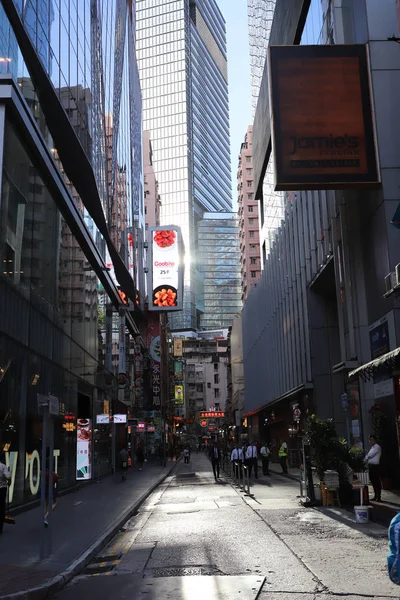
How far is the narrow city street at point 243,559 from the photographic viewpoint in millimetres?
7590

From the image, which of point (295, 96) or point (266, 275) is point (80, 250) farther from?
point (266, 275)

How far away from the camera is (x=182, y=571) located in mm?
8852

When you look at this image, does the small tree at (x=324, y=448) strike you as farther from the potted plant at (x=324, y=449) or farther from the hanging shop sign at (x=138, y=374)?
the hanging shop sign at (x=138, y=374)

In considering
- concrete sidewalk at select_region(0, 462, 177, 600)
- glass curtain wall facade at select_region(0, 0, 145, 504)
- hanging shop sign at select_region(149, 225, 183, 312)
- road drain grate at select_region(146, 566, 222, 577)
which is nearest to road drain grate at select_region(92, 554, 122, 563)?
concrete sidewalk at select_region(0, 462, 177, 600)

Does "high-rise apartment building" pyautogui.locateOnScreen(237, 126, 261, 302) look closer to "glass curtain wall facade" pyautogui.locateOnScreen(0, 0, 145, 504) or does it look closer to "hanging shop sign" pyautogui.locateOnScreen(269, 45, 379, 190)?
"glass curtain wall facade" pyautogui.locateOnScreen(0, 0, 145, 504)

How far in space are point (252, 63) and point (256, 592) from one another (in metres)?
91.7

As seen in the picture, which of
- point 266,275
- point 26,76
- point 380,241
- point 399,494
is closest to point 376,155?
point 380,241

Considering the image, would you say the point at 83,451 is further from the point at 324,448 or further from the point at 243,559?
the point at 243,559

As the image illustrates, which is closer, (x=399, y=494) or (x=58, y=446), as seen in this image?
(x=399, y=494)

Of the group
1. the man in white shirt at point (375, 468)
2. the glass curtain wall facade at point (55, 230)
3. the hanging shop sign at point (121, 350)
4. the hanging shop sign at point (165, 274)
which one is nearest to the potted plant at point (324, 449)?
the man in white shirt at point (375, 468)

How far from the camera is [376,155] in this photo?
19.0 metres

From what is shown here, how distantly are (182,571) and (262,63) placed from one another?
85390 millimetres

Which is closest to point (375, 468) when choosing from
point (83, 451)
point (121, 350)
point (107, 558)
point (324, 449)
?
point (324, 449)

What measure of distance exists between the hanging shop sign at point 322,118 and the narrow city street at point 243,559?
380 inches
